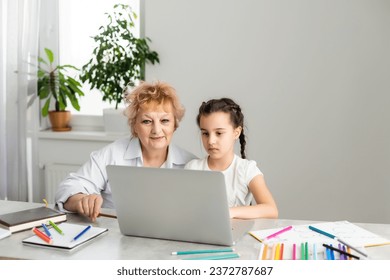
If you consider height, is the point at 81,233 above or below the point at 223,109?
below

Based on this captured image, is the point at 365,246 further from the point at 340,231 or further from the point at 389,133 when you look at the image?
the point at 389,133

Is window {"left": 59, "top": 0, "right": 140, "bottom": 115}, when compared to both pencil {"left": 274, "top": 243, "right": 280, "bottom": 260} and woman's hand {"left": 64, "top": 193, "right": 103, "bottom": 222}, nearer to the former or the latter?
woman's hand {"left": 64, "top": 193, "right": 103, "bottom": 222}

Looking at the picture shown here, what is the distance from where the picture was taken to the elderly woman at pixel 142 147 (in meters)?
2.00

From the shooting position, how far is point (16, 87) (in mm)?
3365

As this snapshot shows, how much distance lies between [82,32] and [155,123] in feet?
6.63

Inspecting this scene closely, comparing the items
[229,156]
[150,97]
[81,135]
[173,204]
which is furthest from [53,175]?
[173,204]

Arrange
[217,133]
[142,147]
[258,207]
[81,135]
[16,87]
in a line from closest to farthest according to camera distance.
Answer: [258,207]
[217,133]
[142,147]
[16,87]
[81,135]

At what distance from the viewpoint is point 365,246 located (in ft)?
4.82

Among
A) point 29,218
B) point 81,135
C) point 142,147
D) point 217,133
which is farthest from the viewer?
point 81,135

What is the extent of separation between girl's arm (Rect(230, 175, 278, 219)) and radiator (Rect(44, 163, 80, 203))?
2016 mm

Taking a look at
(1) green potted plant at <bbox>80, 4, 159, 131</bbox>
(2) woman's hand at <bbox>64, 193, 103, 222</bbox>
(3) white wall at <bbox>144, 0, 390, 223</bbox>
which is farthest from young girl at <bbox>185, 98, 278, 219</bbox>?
(1) green potted plant at <bbox>80, 4, 159, 131</bbox>

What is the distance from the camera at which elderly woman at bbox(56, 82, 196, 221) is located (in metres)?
2.00

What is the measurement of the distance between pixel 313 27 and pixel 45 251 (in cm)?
223

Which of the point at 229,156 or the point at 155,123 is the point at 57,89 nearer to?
the point at 155,123
